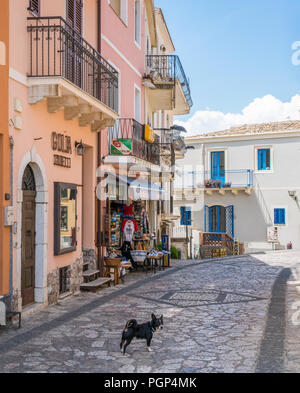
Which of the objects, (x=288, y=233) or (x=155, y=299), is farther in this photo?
(x=288, y=233)

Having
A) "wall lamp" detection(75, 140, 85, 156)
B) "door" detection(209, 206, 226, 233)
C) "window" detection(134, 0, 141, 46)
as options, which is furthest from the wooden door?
"door" detection(209, 206, 226, 233)

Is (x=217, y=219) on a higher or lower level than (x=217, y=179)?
lower

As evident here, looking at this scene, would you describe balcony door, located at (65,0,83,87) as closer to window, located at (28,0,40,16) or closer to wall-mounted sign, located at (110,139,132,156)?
window, located at (28,0,40,16)

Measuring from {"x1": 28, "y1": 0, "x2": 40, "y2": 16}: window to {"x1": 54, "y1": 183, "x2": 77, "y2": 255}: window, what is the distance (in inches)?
129

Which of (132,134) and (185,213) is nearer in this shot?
(132,134)

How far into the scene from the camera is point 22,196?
8234mm

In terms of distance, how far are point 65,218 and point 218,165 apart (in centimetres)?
1991

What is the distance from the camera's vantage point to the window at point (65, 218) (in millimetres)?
9453

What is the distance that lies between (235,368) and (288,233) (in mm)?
22158

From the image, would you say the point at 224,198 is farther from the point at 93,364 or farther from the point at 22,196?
the point at 93,364

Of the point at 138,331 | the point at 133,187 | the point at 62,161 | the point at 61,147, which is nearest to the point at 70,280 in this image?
the point at 62,161

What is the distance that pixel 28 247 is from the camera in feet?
28.5

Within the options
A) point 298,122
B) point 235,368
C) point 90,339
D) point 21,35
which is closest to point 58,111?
point 21,35

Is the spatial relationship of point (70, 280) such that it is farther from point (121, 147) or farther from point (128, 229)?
point (121, 147)
